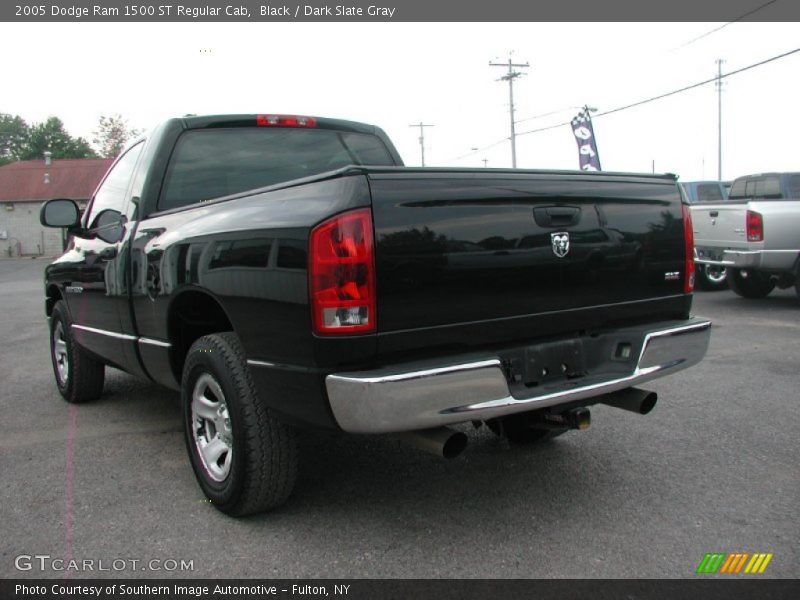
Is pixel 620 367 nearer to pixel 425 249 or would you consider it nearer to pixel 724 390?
pixel 425 249

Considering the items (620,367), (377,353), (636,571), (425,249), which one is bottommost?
(636,571)

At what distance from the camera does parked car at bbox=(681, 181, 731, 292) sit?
11539 mm

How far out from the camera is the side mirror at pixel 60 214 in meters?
4.82

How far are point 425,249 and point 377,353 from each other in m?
0.43

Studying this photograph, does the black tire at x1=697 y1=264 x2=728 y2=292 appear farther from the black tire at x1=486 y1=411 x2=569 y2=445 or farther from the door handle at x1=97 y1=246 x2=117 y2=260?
the door handle at x1=97 y1=246 x2=117 y2=260

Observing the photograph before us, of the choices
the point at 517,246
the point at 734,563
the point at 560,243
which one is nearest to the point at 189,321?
the point at 517,246

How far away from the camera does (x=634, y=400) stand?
3.24m

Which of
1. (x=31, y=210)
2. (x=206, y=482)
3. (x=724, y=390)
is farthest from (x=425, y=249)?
(x=31, y=210)

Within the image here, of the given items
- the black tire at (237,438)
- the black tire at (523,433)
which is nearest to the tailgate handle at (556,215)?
the black tire at (523,433)

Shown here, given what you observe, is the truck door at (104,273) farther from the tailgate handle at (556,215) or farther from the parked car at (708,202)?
the parked car at (708,202)

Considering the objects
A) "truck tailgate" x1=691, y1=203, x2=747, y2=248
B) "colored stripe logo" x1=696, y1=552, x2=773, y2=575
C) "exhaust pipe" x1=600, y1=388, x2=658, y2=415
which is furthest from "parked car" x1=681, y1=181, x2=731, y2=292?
"colored stripe logo" x1=696, y1=552, x2=773, y2=575

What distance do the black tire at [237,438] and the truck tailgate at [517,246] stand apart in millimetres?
799

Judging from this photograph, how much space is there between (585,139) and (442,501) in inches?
884

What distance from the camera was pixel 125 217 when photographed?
422cm
